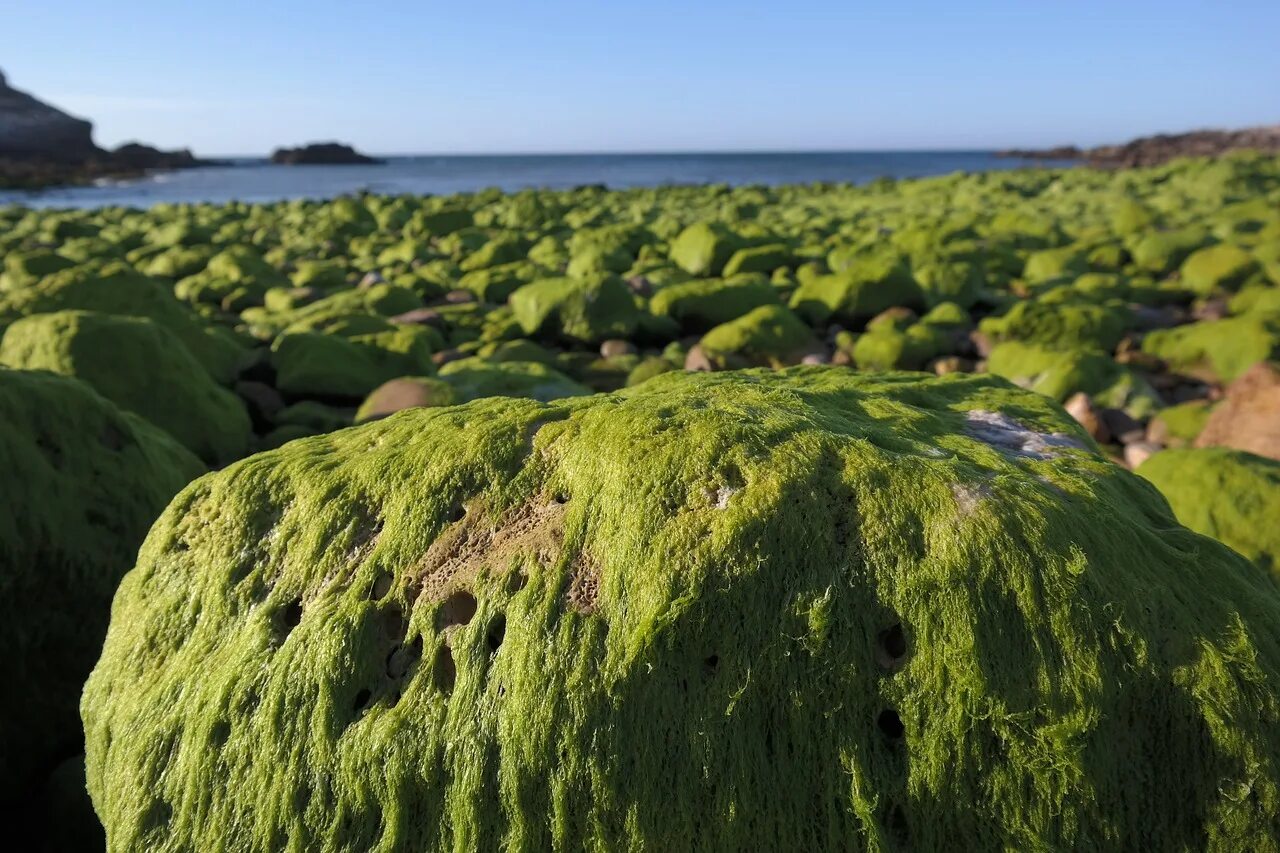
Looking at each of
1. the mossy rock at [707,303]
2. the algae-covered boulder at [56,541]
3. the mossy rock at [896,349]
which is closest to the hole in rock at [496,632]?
the algae-covered boulder at [56,541]

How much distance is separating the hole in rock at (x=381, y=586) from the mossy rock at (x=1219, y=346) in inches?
352

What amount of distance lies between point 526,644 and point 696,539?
61 cm

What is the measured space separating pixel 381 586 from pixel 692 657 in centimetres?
112

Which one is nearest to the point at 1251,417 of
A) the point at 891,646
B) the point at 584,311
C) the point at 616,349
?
the point at 891,646

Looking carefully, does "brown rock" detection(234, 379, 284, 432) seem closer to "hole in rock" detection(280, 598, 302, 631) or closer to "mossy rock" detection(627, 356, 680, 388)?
"mossy rock" detection(627, 356, 680, 388)

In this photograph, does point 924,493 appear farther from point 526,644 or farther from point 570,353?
point 570,353

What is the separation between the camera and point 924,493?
100 inches

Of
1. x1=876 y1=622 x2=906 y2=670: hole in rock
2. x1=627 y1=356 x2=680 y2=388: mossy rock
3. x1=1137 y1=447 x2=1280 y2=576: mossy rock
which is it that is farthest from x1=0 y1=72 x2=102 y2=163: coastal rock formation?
x1=876 y1=622 x2=906 y2=670: hole in rock

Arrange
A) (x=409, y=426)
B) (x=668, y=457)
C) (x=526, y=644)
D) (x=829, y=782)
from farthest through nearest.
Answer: (x=409, y=426)
(x=668, y=457)
(x=526, y=644)
(x=829, y=782)

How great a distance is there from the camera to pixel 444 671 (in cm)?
249

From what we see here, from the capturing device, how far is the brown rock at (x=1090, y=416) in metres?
6.87

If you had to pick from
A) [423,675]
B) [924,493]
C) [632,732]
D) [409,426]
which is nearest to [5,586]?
[409,426]

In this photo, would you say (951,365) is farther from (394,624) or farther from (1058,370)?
(394,624)

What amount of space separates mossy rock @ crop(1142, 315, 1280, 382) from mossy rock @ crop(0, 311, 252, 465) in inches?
381
